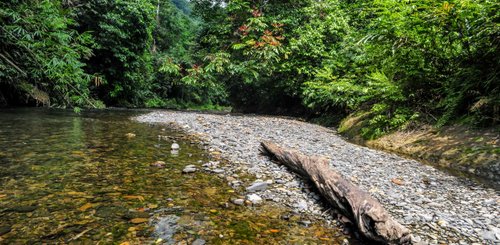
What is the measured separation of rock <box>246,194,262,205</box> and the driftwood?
31.1 inches

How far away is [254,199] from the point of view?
3559mm

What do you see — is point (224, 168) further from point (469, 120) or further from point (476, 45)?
point (476, 45)

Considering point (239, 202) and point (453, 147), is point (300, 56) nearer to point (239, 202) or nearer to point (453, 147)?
point (453, 147)

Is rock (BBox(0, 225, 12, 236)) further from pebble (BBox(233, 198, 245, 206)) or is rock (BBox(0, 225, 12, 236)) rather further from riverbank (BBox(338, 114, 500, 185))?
riverbank (BBox(338, 114, 500, 185))

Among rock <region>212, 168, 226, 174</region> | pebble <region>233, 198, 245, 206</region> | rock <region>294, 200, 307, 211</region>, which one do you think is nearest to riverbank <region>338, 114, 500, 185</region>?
rock <region>294, 200, 307, 211</region>

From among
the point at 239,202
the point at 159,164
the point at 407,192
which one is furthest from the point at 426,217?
the point at 159,164

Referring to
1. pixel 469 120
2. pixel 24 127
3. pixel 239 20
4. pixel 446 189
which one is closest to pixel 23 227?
pixel 446 189

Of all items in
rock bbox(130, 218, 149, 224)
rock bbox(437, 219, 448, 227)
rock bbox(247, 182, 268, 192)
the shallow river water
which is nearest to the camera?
the shallow river water

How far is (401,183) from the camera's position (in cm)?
427

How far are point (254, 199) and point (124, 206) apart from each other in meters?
1.52

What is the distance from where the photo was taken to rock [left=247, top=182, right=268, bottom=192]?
386cm

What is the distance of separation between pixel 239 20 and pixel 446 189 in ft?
46.0

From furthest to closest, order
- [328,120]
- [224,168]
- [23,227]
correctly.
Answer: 1. [328,120]
2. [224,168]
3. [23,227]

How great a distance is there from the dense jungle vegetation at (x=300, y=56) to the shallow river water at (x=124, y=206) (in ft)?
4.98
